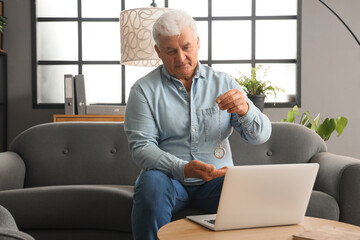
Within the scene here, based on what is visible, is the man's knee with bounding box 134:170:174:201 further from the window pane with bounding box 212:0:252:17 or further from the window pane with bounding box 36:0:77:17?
the window pane with bounding box 36:0:77:17

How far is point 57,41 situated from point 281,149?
3.34 meters

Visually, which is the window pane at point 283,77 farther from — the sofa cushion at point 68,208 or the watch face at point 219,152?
the watch face at point 219,152

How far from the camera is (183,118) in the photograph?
183cm

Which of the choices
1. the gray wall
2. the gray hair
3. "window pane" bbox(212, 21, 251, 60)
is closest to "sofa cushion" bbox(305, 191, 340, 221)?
the gray hair

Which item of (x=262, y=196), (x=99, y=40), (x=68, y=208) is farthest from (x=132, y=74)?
(x=262, y=196)

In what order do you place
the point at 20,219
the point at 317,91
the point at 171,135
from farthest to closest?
the point at 317,91 → the point at 20,219 → the point at 171,135

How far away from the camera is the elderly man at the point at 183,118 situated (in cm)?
171

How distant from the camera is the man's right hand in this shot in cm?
147

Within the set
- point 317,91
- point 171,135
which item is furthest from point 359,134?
point 171,135

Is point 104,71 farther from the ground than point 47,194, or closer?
farther from the ground

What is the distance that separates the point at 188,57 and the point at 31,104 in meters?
3.43

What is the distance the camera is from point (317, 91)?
4867mm

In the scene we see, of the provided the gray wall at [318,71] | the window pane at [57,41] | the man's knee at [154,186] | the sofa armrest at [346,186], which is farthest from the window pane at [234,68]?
the man's knee at [154,186]

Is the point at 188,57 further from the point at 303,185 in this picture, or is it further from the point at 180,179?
the point at 303,185
